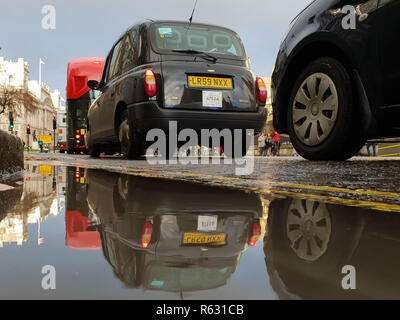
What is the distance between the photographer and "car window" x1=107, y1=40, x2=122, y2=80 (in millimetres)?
7420

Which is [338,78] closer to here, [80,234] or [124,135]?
[80,234]

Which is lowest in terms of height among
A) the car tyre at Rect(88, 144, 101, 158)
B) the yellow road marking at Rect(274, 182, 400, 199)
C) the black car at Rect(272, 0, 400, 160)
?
the yellow road marking at Rect(274, 182, 400, 199)

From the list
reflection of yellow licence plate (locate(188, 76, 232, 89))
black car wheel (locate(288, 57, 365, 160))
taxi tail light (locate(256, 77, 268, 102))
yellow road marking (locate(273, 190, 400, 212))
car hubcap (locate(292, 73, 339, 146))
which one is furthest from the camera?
taxi tail light (locate(256, 77, 268, 102))

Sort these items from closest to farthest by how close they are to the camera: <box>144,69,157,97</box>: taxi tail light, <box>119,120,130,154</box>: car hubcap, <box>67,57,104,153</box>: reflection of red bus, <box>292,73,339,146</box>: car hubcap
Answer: <box>292,73,339,146</box>: car hubcap, <box>144,69,157,97</box>: taxi tail light, <box>119,120,130,154</box>: car hubcap, <box>67,57,104,153</box>: reflection of red bus

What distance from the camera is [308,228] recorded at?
4.92 ft

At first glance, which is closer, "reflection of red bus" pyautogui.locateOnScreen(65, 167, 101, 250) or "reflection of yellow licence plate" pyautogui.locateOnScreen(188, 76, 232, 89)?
"reflection of red bus" pyautogui.locateOnScreen(65, 167, 101, 250)

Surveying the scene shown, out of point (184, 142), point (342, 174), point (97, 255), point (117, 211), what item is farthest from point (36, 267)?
point (184, 142)

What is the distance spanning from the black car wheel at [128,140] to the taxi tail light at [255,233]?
5.19m

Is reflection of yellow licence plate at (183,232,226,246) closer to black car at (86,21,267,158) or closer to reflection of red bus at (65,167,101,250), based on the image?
reflection of red bus at (65,167,101,250)

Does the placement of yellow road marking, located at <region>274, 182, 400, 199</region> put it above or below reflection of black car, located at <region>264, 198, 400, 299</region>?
above

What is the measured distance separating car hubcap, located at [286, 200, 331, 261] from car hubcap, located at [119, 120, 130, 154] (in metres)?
4.95

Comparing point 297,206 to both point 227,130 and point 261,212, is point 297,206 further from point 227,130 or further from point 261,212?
point 227,130

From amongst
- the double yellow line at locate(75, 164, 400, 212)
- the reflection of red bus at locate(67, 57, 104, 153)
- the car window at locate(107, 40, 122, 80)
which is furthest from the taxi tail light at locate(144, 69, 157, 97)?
A: the reflection of red bus at locate(67, 57, 104, 153)

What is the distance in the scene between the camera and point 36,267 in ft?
3.26
